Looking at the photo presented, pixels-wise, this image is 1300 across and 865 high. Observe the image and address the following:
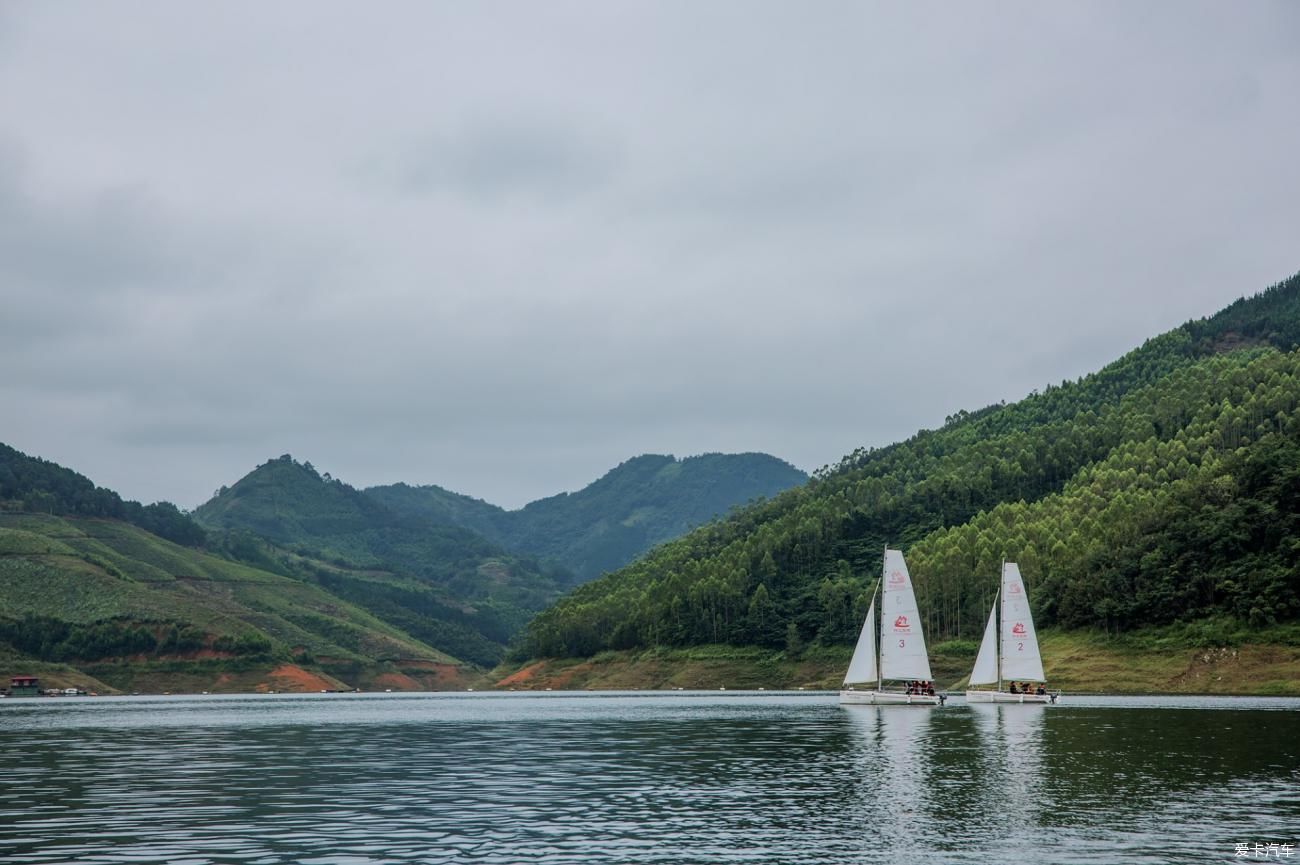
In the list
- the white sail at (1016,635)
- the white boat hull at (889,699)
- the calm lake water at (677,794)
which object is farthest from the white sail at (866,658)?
the calm lake water at (677,794)

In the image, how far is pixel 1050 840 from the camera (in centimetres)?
4947

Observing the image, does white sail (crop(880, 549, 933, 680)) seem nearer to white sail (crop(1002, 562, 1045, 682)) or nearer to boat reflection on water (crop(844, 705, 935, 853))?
white sail (crop(1002, 562, 1045, 682))

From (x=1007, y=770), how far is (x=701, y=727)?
53.8 meters

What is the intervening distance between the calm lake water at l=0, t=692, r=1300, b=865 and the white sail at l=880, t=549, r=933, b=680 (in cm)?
3377

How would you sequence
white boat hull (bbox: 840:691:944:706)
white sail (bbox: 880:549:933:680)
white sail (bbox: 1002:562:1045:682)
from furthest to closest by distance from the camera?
white sail (bbox: 1002:562:1045:682), white boat hull (bbox: 840:691:944:706), white sail (bbox: 880:549:933:680)

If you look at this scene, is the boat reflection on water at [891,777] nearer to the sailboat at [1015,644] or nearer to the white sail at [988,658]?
the sailboat at [1015,644]

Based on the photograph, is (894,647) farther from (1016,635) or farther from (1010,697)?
(1016,635)

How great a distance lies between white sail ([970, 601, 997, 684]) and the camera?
174 metres

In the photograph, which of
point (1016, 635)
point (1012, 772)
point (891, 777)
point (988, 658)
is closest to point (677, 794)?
point (891, 777)

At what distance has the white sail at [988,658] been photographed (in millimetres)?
174125

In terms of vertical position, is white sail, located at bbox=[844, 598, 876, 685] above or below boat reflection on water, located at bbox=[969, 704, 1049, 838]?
above

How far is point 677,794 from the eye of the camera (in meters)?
66.2

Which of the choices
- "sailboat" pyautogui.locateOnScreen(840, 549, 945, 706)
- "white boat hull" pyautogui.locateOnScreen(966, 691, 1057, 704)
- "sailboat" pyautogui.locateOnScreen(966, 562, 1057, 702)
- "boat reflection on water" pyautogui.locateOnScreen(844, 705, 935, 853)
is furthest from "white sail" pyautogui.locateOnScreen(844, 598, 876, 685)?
"boat reflection on water" pyautogui.locateOnScreen(844, 705, 935, 853)

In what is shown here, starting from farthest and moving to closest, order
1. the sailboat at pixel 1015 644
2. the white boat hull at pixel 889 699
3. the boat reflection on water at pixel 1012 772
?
the sailboat at pixel 1015 644, the white boat hull at pixel 889 699, the boat reflection on water at pixel 1012 772
